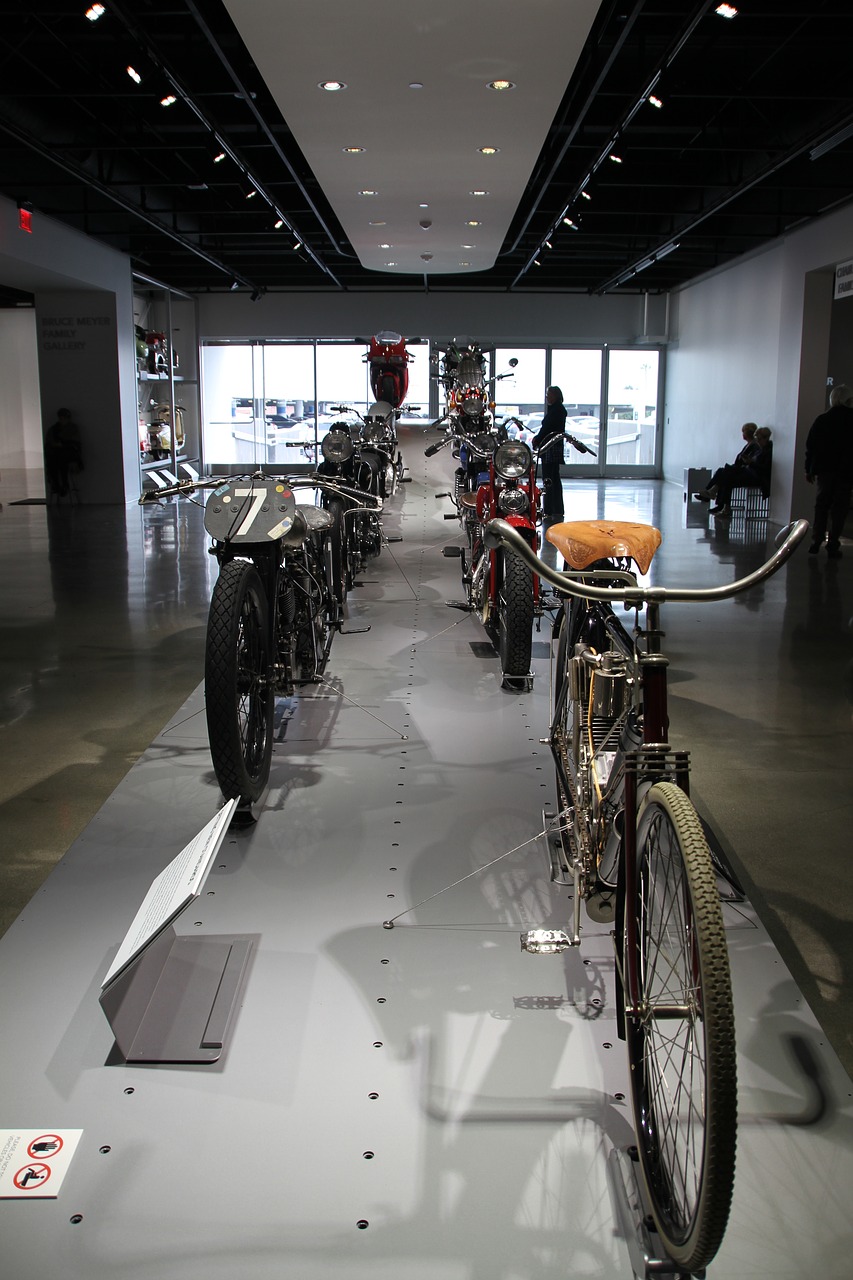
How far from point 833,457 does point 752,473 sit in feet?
12.9

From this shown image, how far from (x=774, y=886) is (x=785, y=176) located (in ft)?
35.5

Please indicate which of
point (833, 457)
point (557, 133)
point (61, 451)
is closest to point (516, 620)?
point (833, 457)

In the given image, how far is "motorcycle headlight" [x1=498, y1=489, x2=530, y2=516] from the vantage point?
212 inches

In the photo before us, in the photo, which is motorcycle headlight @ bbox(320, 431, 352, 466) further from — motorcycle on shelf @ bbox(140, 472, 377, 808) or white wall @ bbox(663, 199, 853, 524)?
white wall @ bbox(663, 199, 853, 524)

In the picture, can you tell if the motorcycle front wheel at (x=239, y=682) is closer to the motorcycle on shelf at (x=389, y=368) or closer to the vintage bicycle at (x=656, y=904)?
the vintage bicycle at (x=656, y=904)

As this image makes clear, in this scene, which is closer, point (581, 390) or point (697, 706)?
point (697, 706)

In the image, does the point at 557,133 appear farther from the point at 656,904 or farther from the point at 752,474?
the point at 656,904

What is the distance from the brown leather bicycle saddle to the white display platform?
91 cm

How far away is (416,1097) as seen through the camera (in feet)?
6.88

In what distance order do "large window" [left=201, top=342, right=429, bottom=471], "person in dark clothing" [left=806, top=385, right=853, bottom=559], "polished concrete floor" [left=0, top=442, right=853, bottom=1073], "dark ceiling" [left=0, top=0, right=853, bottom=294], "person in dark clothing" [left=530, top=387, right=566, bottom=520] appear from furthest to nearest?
"large window" [left=201, top=342, right=429, bottom=471]
"person in dark clothing" [left=530, top=387, right=566, bottom=520]
"person in dark clothing" [left=806, top=385, right=853, bottom=559]
"dark ceiling" [left=0, top=0, right=853, bottom=294]
"polished concrete floor" [left=0, top=442, right=853, bottom=1073]

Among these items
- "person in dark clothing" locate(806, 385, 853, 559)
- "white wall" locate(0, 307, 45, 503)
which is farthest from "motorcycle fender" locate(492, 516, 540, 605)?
"white wall" locate(0, 307, 45, 503)

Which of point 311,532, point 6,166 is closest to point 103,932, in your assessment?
point 311,532

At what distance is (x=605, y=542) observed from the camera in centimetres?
284

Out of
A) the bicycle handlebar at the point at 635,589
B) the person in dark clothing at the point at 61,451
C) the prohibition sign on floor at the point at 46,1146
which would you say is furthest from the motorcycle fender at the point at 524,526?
the person in dark clothing at the point at 61,451
